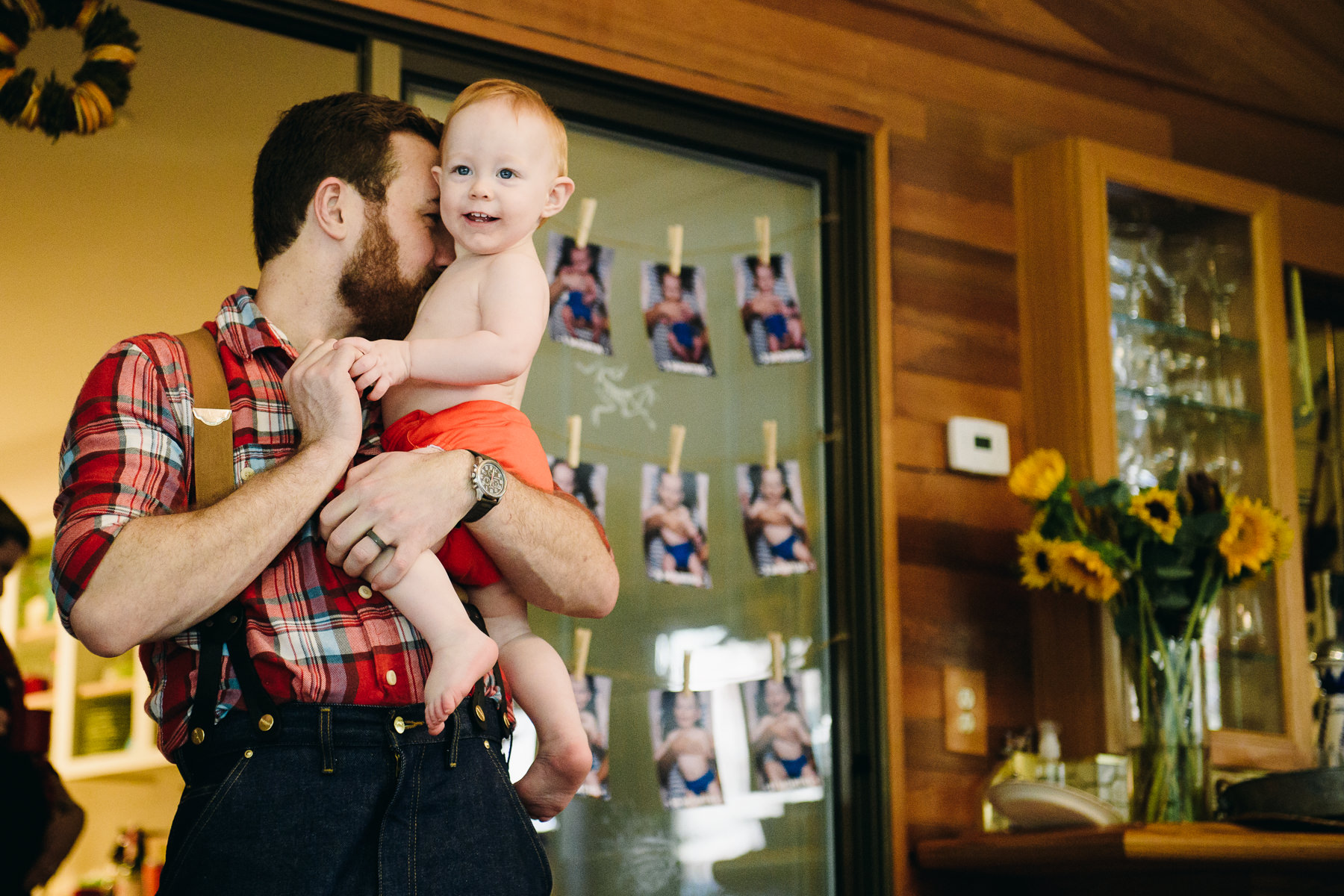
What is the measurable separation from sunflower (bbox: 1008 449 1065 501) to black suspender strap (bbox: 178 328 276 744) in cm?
166

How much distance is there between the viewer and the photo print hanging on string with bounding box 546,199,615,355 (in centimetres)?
251

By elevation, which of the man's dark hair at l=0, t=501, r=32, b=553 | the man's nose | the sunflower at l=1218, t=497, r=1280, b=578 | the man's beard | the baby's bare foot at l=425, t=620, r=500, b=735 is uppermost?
the man's nose

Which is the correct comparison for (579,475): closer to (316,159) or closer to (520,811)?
(316,159)

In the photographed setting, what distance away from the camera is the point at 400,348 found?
54.2 inches

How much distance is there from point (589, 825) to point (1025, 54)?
199 centimetres

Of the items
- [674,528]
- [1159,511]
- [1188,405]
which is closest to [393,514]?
[674,528]

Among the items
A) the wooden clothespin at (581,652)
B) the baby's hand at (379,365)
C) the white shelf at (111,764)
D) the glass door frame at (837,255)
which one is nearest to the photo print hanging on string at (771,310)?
the glass door frame at (837,255)

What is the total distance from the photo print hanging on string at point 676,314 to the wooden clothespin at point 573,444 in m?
0.22

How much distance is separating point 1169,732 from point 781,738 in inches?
27.5

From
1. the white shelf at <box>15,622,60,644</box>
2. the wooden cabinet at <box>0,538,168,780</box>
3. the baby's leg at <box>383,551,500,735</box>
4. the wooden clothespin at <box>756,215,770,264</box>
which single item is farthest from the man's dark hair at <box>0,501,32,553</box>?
the baby's leg at <box>383,551,500,735</box>

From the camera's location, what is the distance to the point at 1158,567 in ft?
8.23

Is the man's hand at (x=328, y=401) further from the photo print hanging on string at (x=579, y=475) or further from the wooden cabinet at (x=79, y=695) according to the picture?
the wooden cabinet at (x=79, y=695)

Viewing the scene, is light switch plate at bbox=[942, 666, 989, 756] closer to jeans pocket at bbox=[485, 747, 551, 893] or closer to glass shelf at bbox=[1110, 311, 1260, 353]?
glass shelf at bbox=[1110, 311, 1260, 353]

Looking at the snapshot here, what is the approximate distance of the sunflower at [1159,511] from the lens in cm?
248
